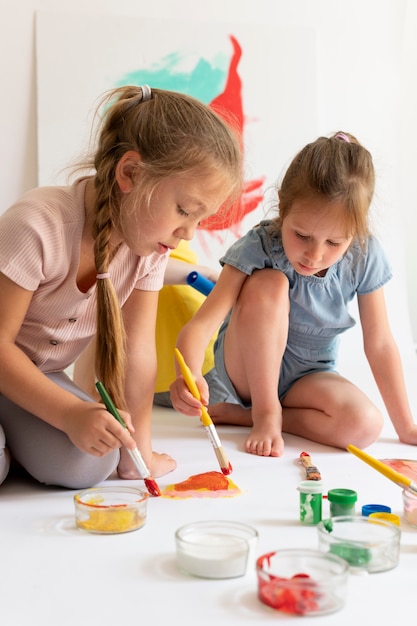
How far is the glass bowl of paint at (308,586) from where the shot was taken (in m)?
0.84

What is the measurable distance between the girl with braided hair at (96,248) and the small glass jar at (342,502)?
298 mm

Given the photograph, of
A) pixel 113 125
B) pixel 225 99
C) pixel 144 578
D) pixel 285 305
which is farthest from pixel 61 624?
pixel 225 99

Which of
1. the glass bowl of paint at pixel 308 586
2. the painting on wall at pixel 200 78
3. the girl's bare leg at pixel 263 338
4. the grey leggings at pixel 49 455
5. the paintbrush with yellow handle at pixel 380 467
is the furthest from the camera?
the painting on wall at pixel 200 78

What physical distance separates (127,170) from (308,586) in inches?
26.7

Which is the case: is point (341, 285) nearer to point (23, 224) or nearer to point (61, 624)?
point (23, 224)

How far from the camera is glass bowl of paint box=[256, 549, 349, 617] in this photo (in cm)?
84

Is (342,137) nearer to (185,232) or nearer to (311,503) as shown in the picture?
(185,232)

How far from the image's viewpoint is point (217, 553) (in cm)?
93

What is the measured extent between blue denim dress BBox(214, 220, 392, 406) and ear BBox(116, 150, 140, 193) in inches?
16.5

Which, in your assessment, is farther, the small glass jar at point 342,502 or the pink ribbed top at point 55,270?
the pink ribbed top at point 55,270

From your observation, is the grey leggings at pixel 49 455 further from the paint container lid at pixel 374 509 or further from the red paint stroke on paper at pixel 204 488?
the paint container lid at pixel 374 509

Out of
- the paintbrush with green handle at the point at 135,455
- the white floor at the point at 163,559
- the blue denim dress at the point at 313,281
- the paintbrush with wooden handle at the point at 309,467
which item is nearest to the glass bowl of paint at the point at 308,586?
the white floor at the point at 163,559

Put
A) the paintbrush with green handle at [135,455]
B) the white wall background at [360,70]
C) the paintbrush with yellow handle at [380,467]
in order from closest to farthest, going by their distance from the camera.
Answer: the paintbrush with yellow handle at [380,467] → the paintbrush with green handle at [135,455] → the white wall background at [360,70]

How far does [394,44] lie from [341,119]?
1.12ft
